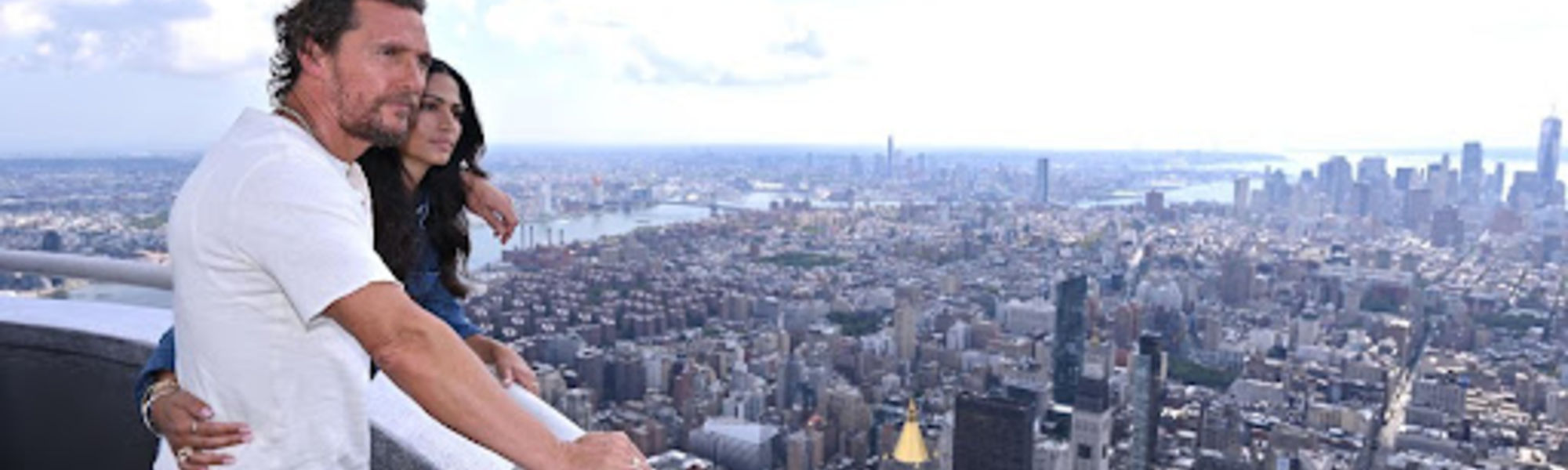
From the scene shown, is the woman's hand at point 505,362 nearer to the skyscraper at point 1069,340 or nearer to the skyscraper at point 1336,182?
the skyscraper at point 1069,340

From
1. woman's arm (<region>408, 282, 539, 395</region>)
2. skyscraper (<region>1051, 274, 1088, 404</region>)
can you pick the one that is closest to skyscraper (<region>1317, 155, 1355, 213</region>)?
skyscraper (<region>1051, 274, 1088, 404</region>)

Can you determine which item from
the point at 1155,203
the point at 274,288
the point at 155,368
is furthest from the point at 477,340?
the point at 1155,203

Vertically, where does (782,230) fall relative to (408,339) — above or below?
below

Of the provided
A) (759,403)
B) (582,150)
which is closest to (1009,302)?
(759,403)

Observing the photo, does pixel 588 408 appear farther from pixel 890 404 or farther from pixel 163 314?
pixel 163 314

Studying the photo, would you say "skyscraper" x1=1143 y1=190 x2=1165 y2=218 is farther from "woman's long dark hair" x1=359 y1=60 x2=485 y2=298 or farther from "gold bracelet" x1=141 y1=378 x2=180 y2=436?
"gold bracelet" x1=141 y1=378 x2=180 y2=436

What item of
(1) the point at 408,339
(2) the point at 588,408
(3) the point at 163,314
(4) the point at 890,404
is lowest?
(4) the point at 890,404

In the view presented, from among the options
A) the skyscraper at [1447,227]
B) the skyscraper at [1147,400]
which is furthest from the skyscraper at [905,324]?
the skyscraper at [1447,227]
